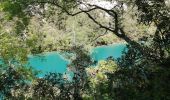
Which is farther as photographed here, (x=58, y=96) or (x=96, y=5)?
(x=96, y=5)

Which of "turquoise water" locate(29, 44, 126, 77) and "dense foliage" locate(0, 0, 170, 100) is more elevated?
"turquoise water" locate(29, 44, 126, 77)

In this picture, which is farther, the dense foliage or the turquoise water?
the turquoise water

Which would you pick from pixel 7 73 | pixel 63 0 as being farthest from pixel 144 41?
pixel 7 73

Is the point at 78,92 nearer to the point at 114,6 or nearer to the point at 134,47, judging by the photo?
the point at 134,47

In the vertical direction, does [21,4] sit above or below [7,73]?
above

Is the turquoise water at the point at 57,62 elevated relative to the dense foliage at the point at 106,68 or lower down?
elevated

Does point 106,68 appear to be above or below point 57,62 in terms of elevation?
below

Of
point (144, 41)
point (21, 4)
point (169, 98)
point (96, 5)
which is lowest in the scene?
point (169, 98)

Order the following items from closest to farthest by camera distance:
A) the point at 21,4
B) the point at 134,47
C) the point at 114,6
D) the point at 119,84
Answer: the point at 119,84 < the point at 134,47 < the point at 21,4 < the point at 114,6

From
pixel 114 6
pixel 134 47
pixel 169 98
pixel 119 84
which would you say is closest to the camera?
pixel 169 98

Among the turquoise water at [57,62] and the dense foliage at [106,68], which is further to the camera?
the turquoise water at [57,62]

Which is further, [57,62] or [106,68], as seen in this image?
[57,62]
